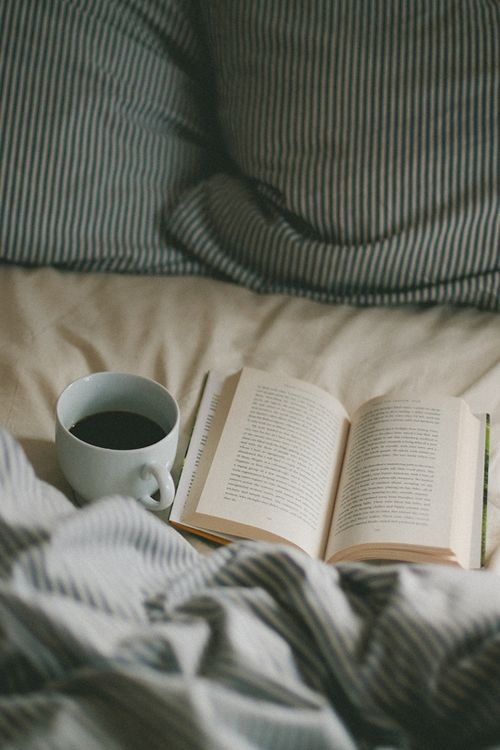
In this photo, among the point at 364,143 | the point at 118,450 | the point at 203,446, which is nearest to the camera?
the point at 118,450

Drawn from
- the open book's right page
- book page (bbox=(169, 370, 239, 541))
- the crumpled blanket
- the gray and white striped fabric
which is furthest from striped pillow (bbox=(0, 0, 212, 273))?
the crumpled blanket

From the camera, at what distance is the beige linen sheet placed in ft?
2.56

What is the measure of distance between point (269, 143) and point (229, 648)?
0.61 meters

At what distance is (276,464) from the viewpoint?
690mm

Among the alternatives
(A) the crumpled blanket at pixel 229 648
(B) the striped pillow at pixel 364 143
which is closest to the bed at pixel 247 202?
(B) the striped pillow at pixel 364 143

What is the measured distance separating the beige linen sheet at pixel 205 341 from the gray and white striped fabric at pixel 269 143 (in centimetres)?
3

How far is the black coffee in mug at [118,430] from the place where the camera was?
2.15 ft

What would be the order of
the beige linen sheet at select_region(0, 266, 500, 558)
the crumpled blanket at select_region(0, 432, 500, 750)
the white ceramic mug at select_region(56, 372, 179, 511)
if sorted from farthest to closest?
the beige linen sheet at select_region(0, 266, 500, 558)
the white ceramic mug at select_region(56, 372, 179, 511)
the crumpled blanket at select_region(0, 432, 500, 750)

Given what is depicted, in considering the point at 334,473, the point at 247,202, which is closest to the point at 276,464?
the point at 334,473

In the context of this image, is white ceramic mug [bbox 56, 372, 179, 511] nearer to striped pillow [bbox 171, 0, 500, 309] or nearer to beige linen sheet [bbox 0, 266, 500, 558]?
beige linen sheet [bbox 0, 266, 500, 558]

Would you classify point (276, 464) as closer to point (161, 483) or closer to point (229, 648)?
point (161, 483)

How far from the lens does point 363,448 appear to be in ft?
2.34

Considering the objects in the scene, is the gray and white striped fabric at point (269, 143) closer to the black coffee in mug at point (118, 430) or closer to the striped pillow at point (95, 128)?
the striped pillow at point (95, 128)

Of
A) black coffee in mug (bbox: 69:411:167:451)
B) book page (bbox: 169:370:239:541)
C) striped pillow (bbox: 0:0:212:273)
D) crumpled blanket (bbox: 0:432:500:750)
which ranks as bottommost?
book page (bbox: 169:370:239:541)
